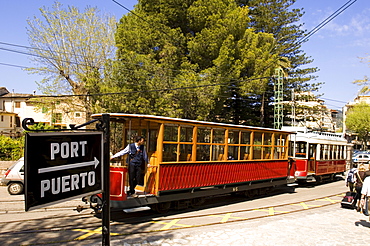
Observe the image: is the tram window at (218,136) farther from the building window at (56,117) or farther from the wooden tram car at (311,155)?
the building window at (56,117)

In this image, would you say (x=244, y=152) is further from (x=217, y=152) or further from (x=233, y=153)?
(x=217, y=152)

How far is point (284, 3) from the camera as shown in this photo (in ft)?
117

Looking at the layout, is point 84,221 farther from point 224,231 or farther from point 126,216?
point 224,231

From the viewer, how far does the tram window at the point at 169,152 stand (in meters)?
9.56

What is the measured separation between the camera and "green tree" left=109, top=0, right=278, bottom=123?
20.8 m

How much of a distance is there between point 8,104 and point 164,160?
44.2 m

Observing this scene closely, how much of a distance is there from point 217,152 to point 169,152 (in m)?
2.24

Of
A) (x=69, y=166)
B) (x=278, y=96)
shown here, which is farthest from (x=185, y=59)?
(x=69, y=166)

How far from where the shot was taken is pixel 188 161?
10.2 m

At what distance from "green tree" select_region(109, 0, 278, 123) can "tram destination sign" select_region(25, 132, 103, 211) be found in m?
16.7

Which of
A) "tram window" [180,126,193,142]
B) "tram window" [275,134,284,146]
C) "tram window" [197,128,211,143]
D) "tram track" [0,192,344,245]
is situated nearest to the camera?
"tram track" [0,192,344,245]

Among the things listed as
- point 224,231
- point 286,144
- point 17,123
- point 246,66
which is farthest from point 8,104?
point 224,231

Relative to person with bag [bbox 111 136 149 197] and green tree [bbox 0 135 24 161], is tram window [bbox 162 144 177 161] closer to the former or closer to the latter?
person with bag [bbox 111 136 149 197]


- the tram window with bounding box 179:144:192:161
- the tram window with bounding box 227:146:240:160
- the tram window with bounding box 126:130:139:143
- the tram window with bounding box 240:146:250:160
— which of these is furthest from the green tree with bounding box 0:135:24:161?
the tram window with bounding box 240:146:250:160
